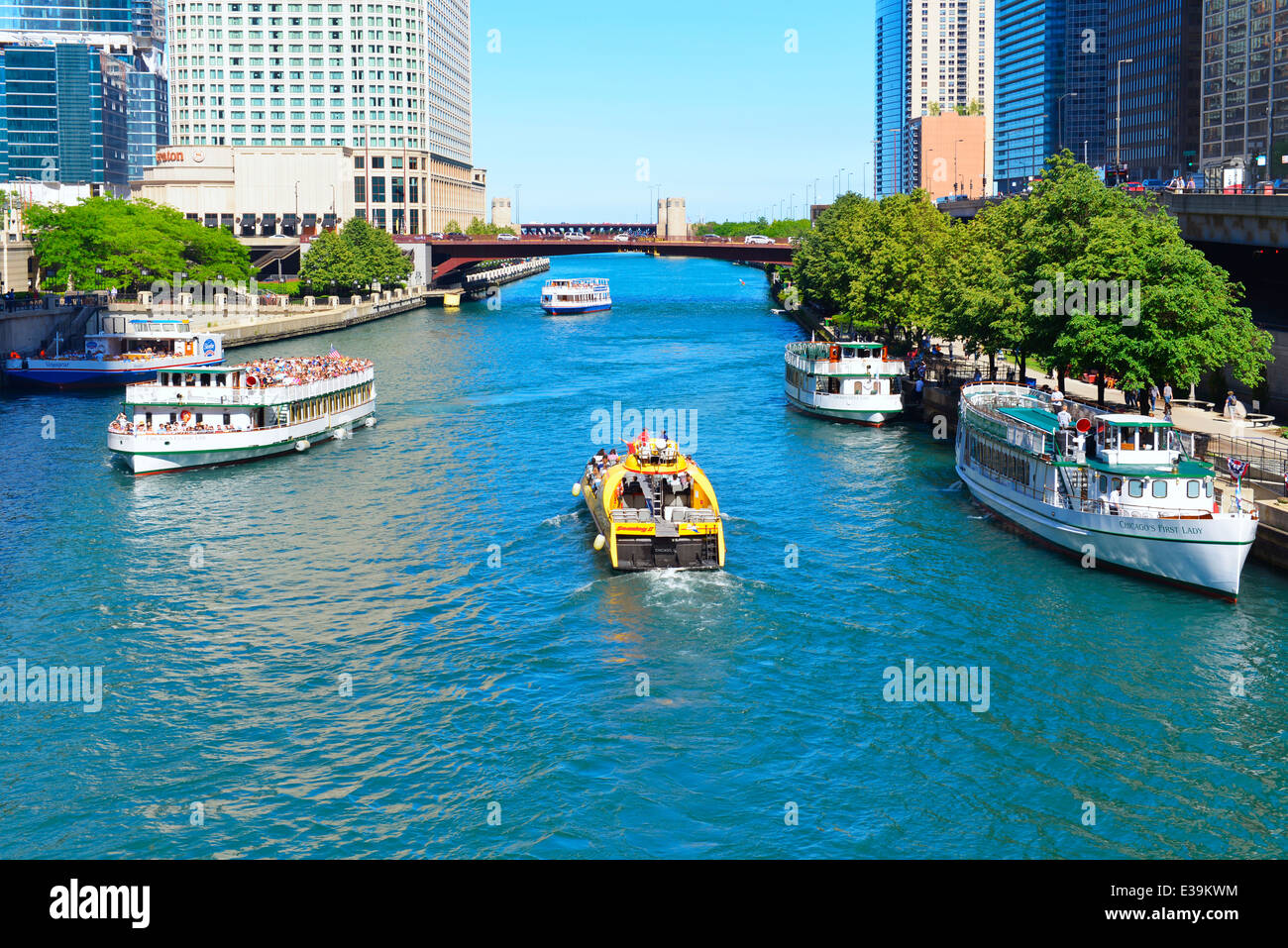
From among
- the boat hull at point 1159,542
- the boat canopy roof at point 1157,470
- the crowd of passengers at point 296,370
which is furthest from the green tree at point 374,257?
the boat canopy roof at point 1157,470

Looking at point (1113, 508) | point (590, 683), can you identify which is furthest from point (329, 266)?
point (590, 683)

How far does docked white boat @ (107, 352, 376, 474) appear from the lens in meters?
66.1

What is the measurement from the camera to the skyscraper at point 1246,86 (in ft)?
559

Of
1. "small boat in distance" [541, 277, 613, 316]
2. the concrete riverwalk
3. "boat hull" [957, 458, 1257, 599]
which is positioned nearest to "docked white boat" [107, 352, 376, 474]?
"boat hull" [957, 458, 1257, 599]

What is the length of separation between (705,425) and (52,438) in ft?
129

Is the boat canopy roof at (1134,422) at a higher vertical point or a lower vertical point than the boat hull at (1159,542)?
higher

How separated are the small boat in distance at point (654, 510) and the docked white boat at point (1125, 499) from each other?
12.9 m

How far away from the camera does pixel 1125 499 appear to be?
45.0 meters

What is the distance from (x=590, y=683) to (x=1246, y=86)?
178947mm

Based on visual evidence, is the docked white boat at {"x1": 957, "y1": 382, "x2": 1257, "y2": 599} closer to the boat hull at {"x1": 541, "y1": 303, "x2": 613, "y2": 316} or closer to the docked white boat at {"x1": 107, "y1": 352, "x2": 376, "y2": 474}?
the docked white boat at {"x1": 107, "y1": 352, "x2": 376, "y2": 474}

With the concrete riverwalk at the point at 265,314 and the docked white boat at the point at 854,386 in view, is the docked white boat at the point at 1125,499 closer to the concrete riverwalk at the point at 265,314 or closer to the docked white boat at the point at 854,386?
the docked white boat at the point at 854,386

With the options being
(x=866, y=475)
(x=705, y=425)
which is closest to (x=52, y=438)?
(x=705, y=425)

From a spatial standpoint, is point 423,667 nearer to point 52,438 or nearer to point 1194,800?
point 1194,800

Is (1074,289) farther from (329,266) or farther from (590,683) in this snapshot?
(329,266)
